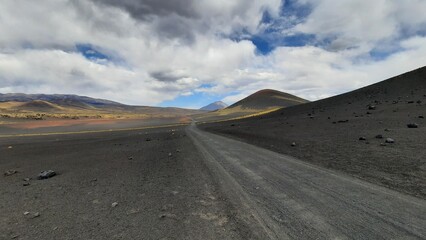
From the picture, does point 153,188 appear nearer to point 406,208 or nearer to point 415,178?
point 406,208

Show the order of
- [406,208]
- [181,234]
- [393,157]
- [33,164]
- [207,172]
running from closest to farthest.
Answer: [181,234], [406,208], [207,172], [393,157], [33,164]

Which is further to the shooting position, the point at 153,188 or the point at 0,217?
the point at 153,188

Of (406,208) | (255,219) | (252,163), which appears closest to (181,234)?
(255,219)

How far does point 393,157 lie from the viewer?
461 inches

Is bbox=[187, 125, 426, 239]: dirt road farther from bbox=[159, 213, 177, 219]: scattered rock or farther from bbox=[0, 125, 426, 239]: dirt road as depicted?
bbox=[159, 213, 177, 219]: scattered rock

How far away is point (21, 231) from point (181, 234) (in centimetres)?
347

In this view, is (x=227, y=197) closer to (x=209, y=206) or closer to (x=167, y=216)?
(x=209, y=206)

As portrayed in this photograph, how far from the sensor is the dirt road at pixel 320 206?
514 centimetres

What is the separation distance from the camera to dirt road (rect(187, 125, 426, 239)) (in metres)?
5.14

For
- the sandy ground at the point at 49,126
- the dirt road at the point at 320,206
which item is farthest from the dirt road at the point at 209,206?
the sandy ground at the point at 49,126

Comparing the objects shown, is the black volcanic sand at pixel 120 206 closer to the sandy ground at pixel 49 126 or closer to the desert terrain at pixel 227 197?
the desert terrain at pixel 227 197

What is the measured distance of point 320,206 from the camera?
6.47m

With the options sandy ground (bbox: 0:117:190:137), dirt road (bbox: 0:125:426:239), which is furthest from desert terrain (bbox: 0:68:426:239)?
sandy ground (bbox: 0:117:190:137)

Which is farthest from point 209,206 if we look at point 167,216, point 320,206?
point 320,206
